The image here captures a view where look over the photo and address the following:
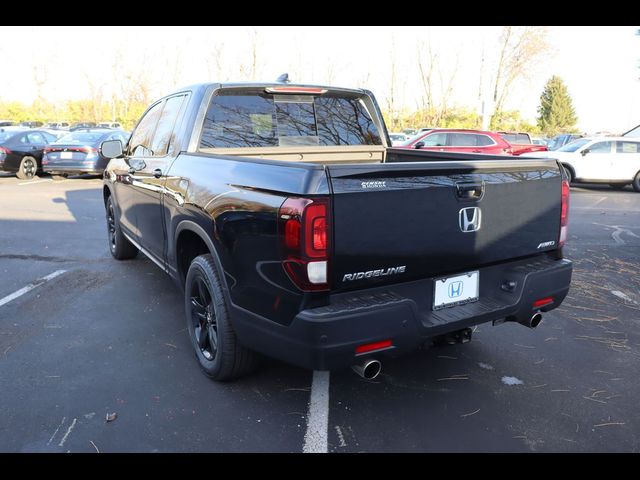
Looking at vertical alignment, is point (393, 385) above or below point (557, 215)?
below

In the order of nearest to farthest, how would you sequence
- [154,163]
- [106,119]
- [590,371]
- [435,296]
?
1. [435,296]
2. [590,371]
3. [154,163]
4. [106,119]

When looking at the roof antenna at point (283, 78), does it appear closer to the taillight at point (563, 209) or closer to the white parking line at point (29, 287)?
the taillight at point (563, 209)

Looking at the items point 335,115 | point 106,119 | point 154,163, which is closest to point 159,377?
point 154,163

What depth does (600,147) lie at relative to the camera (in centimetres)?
1540

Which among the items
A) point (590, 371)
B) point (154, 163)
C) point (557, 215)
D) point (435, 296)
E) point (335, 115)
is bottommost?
point (590, 371)

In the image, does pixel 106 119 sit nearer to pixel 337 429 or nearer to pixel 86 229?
pixel 86 229

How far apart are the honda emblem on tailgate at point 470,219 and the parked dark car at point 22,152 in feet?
52.7

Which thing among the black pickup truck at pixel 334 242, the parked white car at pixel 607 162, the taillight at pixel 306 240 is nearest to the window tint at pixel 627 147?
the parked white car at pixel 607 162

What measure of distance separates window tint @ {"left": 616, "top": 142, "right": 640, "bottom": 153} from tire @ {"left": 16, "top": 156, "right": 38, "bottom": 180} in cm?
1795

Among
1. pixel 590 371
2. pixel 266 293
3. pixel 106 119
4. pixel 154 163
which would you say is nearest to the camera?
pixel 266 293

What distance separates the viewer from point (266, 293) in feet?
8.66

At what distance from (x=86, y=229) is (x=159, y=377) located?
577 cm

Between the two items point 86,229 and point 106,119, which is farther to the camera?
point 106,119

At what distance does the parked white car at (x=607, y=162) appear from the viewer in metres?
15.2
